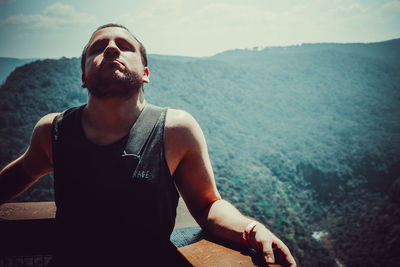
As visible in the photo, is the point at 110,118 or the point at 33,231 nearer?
the point at 110,118

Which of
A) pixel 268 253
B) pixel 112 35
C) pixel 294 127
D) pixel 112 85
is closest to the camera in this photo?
pixel 268 253

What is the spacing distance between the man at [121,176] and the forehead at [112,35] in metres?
0.01

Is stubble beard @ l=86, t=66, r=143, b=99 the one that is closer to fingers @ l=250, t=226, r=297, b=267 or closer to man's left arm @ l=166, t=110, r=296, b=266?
man's left arm @ l=166, t=110, r=296, b=266

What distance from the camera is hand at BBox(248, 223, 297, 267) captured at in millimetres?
1029

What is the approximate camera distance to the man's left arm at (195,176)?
4.21ft

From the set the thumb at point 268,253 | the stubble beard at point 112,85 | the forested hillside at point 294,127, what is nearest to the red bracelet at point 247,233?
the thumb at point 268,253

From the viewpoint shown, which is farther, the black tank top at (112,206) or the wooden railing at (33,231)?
the wooden railing at (33,231)

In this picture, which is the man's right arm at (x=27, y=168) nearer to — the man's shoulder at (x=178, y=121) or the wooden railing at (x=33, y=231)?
the wooden railing at (x=33, y=231)

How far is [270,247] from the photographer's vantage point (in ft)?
3.44

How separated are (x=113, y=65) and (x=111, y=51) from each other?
0.15 m

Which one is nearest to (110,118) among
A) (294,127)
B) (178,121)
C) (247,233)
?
(178,121)

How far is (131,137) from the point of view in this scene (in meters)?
1.34

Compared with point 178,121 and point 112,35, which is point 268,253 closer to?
point 178,121

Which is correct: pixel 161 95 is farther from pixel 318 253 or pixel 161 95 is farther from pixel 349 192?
Answer: pixel 349 192
